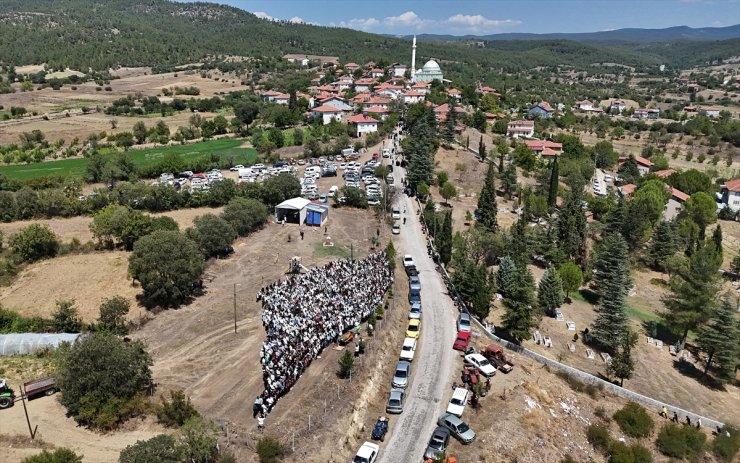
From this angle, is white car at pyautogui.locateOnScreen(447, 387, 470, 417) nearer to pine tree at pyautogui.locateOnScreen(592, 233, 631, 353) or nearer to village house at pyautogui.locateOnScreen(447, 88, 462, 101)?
pine tree at pyautogui.locateOnScreen(592, 233, 631, 353)

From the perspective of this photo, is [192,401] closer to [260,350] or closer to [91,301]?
[260,350]

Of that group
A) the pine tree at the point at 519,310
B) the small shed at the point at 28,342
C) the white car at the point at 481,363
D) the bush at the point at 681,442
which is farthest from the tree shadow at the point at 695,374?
the small shed at the point at 28,342

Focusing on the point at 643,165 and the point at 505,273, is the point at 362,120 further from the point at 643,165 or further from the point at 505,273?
the point at 505,273

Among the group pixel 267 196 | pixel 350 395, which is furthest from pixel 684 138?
pixel 350 395

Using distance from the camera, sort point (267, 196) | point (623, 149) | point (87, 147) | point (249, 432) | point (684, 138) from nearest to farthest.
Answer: point (249, 432)
point (267, 196)
point (87, 147)
point (623, 149)
point (684, 138)

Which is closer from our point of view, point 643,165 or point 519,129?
point 643,165

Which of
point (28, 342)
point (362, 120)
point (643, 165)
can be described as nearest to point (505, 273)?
point (28, 342)
